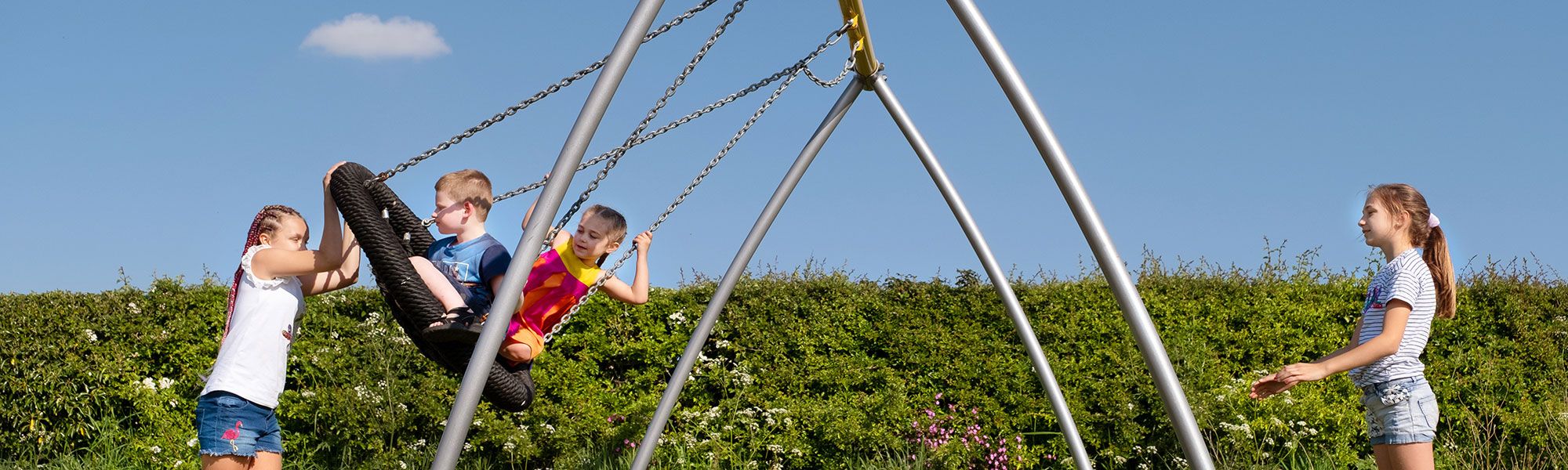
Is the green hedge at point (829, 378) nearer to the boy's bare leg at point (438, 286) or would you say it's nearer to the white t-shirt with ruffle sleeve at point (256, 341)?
the white t-shirt with ruffle sleeve at point (256, 341)

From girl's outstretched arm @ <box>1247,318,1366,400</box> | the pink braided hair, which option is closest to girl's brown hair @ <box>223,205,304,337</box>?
the pink braided hair

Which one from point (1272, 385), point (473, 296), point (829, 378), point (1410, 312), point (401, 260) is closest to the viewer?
point (401, 260)

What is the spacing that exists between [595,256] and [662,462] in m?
2.03

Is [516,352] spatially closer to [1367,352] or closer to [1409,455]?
[1367,352]

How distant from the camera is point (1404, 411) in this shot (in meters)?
3.12

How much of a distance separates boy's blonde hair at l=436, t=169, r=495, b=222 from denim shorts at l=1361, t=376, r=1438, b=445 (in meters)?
2.45

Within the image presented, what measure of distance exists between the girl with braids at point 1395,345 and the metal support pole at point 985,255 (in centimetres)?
94

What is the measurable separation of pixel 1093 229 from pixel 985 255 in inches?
61.6

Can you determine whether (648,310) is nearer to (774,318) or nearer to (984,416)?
(774,318)

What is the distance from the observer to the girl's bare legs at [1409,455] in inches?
123

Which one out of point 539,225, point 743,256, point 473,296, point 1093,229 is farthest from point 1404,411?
point 473,296

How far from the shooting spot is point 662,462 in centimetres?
536

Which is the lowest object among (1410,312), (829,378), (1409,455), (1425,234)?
(1409,455)

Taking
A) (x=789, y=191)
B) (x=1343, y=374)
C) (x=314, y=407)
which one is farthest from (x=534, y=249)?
(x=1343, y=374)
